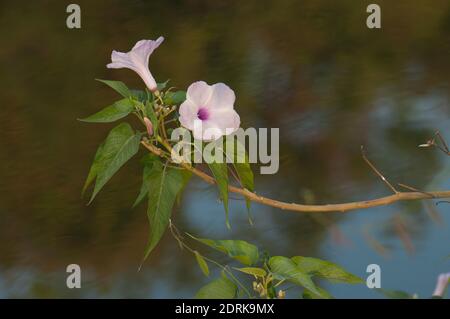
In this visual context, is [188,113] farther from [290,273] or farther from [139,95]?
[290,273]

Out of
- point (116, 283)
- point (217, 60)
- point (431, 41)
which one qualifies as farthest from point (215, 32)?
point (116, 283)

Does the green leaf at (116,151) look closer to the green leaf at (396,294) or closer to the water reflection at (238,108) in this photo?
the green leaf at (396,294)

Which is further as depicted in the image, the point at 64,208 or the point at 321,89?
the point at 321,89

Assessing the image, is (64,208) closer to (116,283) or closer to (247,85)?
(116,283)

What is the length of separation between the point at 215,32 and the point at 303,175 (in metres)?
0.69

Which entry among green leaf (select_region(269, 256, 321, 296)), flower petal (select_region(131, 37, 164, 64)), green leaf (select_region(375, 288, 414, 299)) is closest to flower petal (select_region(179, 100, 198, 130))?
flower petal (select_region(131, 37, 164, 64))

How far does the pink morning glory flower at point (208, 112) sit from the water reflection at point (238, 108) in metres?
1.21

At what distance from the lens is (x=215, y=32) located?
293cm

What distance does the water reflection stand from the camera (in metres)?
2.40

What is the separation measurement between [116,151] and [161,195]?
83 millimetres

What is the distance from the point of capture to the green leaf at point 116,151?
3.39 ft

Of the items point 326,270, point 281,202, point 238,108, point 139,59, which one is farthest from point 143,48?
point 238,108

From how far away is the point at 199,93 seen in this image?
1.06 metres

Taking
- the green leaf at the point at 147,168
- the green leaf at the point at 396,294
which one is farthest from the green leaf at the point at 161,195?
the green leaf at the point at 396,294
